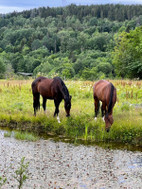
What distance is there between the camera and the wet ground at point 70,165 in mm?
6332

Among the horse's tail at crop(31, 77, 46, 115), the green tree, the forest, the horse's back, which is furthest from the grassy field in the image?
the forest

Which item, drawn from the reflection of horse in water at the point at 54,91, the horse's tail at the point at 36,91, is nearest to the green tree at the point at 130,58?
the horse's tail at the point at 36,91

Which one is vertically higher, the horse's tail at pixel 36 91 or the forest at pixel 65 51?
the horse's tail at pixel 36 91

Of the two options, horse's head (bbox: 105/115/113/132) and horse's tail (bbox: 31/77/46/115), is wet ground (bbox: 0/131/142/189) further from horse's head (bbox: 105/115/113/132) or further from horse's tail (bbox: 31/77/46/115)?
horse's tail (bbox: 31/77/46/115)

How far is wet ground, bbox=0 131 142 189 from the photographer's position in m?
6.33

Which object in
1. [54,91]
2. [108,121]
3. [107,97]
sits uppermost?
[107,97]

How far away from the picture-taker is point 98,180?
653cm

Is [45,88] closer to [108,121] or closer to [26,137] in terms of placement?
[26,137]

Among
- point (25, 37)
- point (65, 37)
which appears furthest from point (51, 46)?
point (25, 37)

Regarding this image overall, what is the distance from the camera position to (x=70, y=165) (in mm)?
7520

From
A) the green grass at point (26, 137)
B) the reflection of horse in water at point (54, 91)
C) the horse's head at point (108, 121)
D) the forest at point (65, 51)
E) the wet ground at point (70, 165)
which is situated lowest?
the forest at point (65, 51)

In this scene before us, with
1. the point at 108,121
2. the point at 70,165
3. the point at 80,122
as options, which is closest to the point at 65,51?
the point at 80,122

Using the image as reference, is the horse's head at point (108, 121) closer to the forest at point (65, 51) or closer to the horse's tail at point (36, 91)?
the horse's tail at point (36, 91)

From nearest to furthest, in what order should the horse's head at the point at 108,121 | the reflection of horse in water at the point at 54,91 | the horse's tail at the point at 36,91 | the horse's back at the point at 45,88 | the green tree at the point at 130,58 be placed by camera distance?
the horse's head at the point at 108,121, the reflection of horse in water at the point at 54,91, the horse's back at the point at 45,88, the horse's tail at the point at 36,91, the green tree at the point at 130,58
